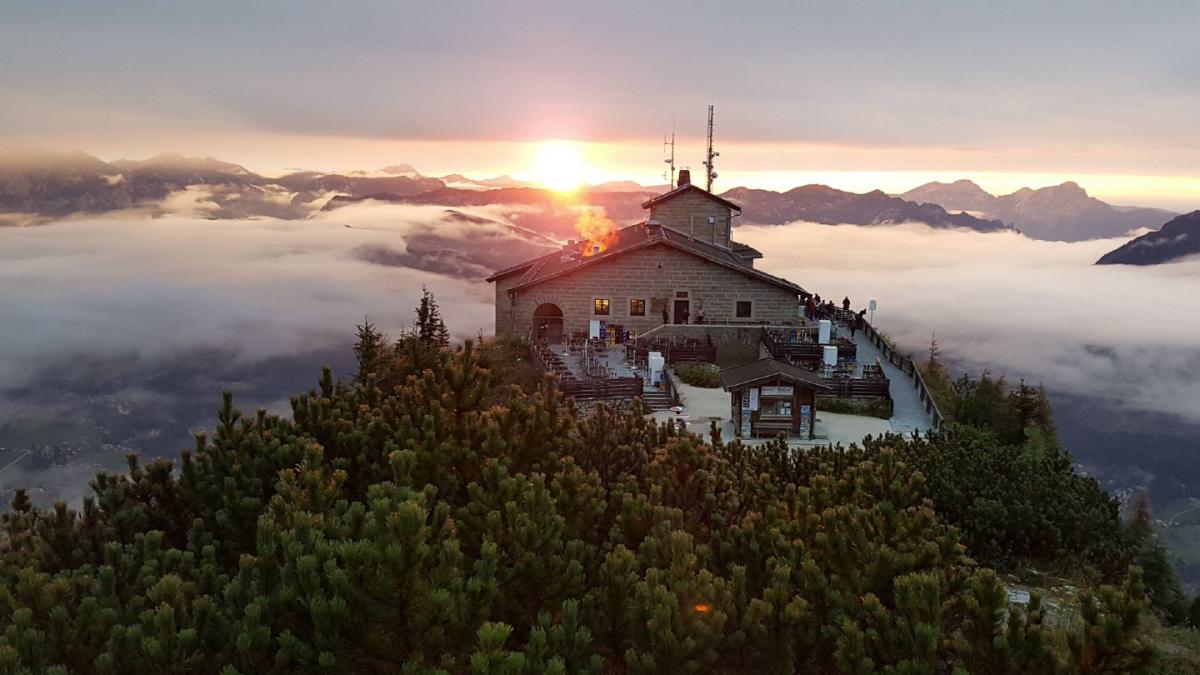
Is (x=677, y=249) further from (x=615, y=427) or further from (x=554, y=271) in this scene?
(x=615, y=427)

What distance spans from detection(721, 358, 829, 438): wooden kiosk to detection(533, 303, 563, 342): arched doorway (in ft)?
53.9

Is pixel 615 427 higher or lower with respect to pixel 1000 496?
higher

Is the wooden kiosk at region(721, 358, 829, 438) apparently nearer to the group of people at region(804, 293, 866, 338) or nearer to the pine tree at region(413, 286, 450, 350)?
the pine tree at region(413, 286, 450, 350)

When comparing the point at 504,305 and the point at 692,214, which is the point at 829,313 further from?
the point at 504,305

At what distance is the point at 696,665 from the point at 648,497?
8.75ft

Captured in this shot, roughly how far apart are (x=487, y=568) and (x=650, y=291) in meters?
32.2

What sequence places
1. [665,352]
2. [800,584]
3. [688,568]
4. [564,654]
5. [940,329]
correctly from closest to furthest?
1. [564,654]
2. [688,568]
3. [800,584]
4. [665,352]
5. [940,329]

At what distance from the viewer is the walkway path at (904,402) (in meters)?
25.1

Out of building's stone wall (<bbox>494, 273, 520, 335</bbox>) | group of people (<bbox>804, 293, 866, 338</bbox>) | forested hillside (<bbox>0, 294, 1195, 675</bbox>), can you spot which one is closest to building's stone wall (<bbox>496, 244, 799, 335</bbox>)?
building's stone wall (<bbox>494, 273, 520, 335</bbox>)

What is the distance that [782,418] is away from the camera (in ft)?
73.9

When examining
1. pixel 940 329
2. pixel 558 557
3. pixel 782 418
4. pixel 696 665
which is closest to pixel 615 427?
pixel 558 557

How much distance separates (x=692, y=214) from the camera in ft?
153

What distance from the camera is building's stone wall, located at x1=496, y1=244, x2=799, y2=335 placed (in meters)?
37.7

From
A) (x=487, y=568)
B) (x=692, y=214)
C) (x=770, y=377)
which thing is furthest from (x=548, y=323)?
(x=487, y=568)
